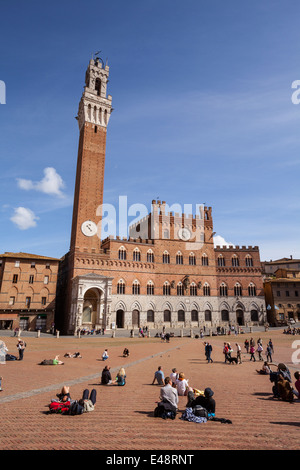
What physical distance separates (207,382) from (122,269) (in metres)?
32.6

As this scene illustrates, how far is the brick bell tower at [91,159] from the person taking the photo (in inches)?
1689

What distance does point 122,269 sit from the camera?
4472cm

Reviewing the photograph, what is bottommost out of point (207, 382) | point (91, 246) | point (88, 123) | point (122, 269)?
point (207, 382)

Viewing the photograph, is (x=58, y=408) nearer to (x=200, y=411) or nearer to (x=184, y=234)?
(x=200, y=411)

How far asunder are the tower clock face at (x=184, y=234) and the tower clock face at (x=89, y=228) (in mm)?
15969

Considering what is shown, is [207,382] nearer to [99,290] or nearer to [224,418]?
[224,418]

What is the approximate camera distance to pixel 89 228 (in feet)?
142

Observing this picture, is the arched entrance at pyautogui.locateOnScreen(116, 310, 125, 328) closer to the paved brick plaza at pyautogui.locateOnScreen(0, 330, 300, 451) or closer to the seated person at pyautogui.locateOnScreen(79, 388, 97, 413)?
the paved brick plaza at pyautogui.locateOnScreen(0, 330, 300, 451)

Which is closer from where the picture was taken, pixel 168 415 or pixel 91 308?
pixel 168 415

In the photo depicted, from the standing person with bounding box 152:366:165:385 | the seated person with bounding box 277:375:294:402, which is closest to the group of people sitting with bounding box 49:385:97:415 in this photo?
the standing person with bounding box 152:366:165:385

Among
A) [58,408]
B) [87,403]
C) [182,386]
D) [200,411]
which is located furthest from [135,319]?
[200,411]

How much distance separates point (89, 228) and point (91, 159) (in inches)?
470

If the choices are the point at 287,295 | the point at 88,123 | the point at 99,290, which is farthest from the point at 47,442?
the point at 287,295

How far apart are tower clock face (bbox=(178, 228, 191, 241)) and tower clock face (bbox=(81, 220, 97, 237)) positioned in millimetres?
15969
